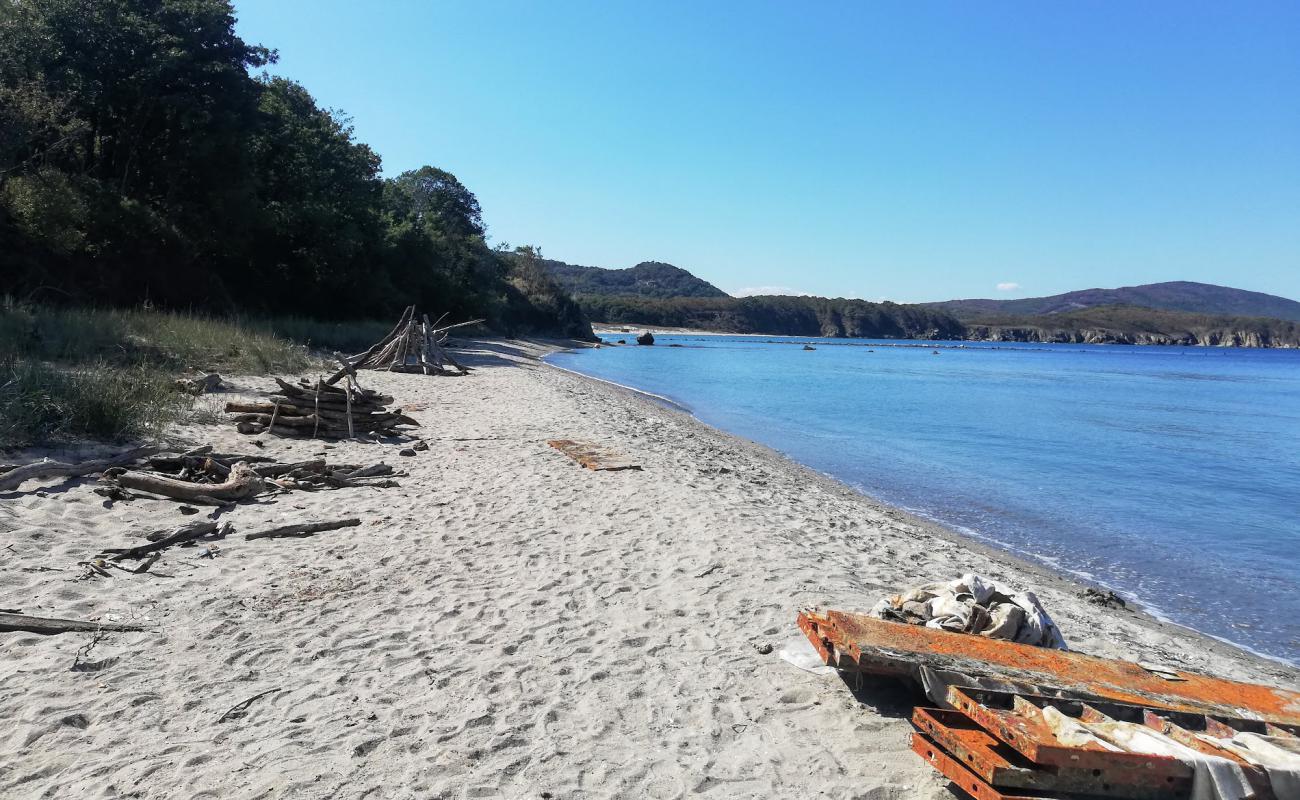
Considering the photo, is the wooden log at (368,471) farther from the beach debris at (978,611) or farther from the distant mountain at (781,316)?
the distant mountain at (781,316)

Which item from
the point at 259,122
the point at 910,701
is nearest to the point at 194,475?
the point at 910,701

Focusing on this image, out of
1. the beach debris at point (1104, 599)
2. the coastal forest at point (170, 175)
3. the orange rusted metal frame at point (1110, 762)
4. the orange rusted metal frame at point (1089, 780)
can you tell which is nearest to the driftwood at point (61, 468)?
the orange rusted metal frame at point (1089, 780)

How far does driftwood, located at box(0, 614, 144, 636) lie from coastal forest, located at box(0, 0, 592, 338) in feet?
51.4

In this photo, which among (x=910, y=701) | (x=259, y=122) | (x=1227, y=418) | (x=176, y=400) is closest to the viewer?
(x=910, y=701)

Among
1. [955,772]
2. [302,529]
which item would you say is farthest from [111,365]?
[955,772]

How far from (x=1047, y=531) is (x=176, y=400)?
1226 centimetres

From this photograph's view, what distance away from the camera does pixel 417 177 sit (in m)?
65.9

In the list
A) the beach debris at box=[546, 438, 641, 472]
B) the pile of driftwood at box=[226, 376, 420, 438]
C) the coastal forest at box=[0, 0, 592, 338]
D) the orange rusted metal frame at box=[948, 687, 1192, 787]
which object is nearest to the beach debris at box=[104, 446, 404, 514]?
the pile of driftwood at box=[226, 376, 420, 438]

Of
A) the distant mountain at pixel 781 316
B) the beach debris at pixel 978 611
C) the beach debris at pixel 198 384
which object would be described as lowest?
the beach debris at pixel 978 611

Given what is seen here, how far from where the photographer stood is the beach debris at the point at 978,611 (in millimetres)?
4512

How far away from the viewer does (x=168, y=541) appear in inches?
225

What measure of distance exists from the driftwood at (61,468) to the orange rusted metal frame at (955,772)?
6974 millimetres

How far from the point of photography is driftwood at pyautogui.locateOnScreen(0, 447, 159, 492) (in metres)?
6.09

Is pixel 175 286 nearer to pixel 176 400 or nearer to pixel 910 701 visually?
pixel 176 400
